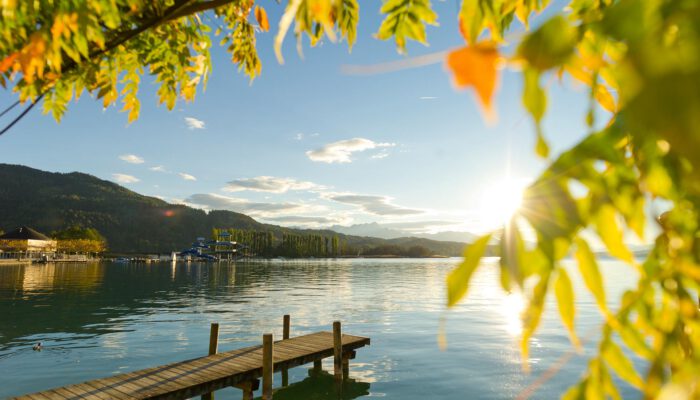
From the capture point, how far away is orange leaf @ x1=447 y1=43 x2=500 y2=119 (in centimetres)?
60

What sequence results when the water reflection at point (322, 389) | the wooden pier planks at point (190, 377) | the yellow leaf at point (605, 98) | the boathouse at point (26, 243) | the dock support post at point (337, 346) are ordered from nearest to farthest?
the yellow leaf at point (605, 98)
the wooden pier planks at point (190, 377)
the dock support post at point (337, 346)
the water reflection at point (322, 389)
the boathouse at point (26, 243)

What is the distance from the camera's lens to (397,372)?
69.6 feet

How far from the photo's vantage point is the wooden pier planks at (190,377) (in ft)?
35.9

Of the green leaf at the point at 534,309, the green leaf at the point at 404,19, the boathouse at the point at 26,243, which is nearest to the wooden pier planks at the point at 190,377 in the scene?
the green leaf at the point at 404,19

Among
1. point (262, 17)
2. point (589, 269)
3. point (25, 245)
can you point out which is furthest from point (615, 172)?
point (25, 245)

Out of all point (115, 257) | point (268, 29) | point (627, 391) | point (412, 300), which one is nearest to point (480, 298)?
point (412, 300)

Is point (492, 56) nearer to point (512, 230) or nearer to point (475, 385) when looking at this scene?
point (512, 230)

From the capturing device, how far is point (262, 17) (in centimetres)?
394

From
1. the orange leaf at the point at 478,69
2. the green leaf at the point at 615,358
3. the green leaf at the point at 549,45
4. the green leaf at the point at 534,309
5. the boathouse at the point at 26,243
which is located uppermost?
the boathouse at the point at 26,243

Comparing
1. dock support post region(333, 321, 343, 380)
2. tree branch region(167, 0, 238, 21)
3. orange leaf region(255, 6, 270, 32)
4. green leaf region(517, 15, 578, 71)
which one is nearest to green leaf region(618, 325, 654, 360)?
green leaf region(517, 15, 578, 71)

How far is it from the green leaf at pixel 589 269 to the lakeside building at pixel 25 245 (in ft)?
480

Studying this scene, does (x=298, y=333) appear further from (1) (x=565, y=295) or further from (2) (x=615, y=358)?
(1) (x=565, y=295)

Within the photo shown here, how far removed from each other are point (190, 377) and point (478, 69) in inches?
543

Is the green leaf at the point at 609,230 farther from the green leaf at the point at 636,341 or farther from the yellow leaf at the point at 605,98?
the yellow leaf at the point at 605,98
